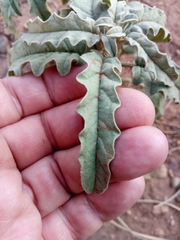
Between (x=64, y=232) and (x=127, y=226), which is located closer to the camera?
(x=64, y=232)

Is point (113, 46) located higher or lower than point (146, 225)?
higher

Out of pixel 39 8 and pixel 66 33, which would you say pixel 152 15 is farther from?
pixel 39 8

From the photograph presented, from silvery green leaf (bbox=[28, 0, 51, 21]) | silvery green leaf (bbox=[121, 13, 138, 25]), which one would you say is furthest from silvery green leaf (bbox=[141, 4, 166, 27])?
silvery green leaf (bbox=[28, 0, 51, 21])

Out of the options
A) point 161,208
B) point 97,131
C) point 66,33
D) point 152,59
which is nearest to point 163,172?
point 161,208

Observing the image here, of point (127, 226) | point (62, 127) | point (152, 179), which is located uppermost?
point (62, 127)

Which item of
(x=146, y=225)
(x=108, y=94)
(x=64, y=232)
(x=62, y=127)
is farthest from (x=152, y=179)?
→ (x=108, y=94)

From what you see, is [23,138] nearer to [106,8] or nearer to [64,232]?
[64,232]
